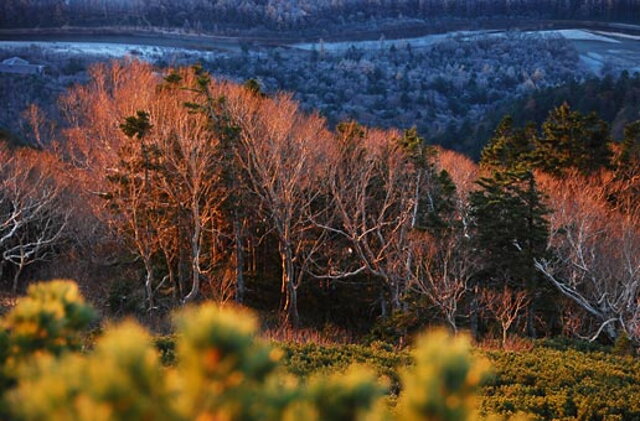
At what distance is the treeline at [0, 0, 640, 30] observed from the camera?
79.4 metres

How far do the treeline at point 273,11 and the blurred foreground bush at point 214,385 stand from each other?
8400cm

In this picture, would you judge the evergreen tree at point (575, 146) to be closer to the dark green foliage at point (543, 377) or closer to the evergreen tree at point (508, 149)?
the evergreen tree at point (508, 149)

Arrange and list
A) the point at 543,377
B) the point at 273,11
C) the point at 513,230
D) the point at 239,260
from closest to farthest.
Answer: the point at 543,377 < the point at 513,230 < the point at 239,260 < the point at 273,11

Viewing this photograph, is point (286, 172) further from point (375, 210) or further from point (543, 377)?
point (543, 377)

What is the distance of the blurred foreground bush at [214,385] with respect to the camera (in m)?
1.13

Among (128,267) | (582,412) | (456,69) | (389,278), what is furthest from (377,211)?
(456,69)

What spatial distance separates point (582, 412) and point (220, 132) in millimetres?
12396

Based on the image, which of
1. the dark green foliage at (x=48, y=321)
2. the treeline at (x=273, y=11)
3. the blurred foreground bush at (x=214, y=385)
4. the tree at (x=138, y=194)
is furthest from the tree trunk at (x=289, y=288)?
the treeline at (x=273, y=11)

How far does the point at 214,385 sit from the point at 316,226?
60.6 ft

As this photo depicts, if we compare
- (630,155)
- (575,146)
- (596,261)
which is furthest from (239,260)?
(630,155)

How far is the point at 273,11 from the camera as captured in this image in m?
104

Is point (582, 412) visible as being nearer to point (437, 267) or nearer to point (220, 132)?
point (437, 267)

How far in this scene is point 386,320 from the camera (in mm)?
16766

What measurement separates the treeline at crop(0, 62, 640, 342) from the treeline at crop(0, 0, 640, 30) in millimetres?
65703
